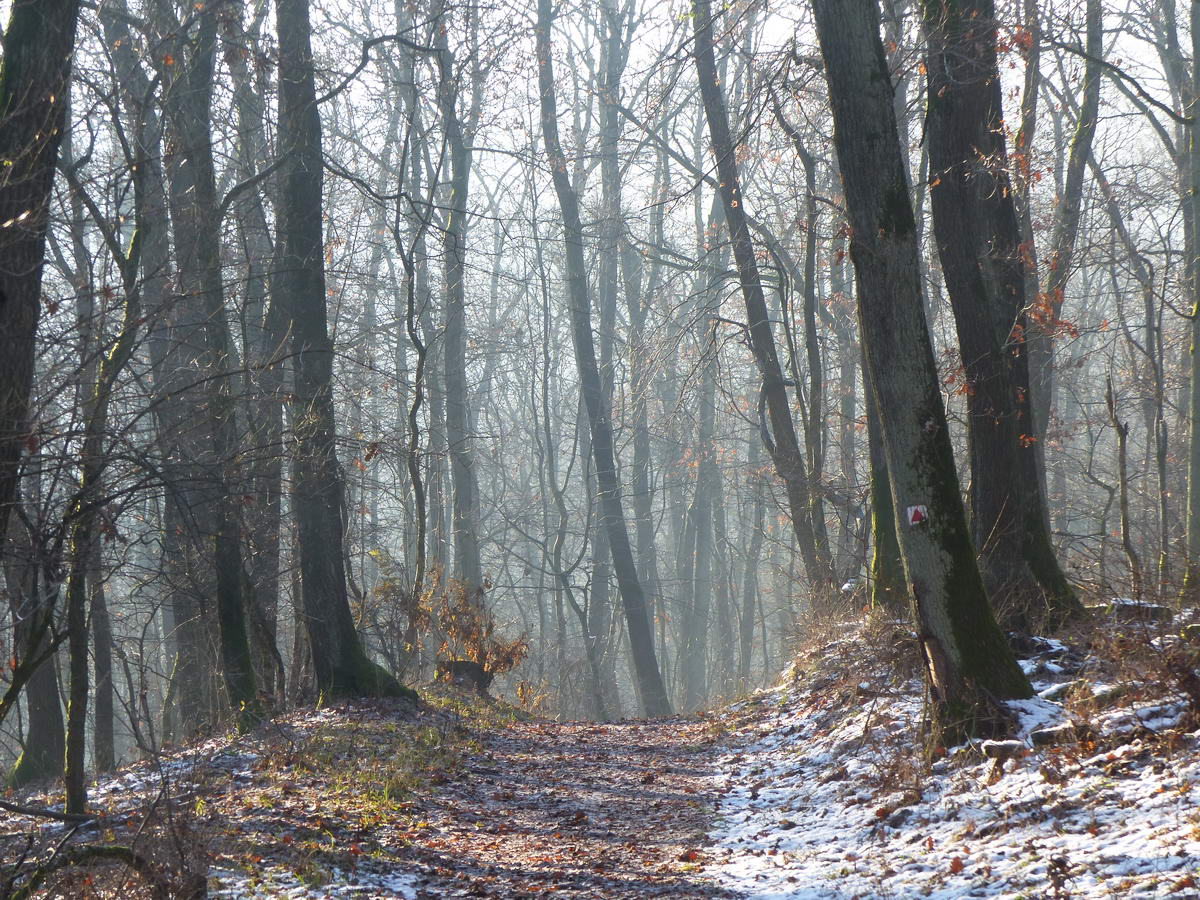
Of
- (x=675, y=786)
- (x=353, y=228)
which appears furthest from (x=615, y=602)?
(x=675, y=786)

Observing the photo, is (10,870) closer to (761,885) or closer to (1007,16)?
(761,885)

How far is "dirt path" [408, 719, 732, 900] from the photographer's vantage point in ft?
18.6

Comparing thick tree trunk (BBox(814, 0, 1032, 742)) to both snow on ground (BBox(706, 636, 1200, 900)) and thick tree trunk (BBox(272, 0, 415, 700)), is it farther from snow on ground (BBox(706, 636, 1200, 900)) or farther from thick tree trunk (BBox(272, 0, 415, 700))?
thick tree trunk (BBox(272, 0, 415, 700))

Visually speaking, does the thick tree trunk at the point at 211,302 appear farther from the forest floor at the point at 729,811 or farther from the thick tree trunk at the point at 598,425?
the thick tree trunk at the point at 598,425

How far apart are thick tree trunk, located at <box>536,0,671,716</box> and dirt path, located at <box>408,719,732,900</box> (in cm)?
959

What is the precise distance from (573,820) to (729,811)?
1.20m

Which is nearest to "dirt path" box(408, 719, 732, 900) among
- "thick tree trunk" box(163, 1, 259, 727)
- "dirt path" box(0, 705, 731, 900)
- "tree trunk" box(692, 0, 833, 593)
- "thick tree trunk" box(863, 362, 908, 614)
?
"dirt path" box(0, 705, 731, 900)

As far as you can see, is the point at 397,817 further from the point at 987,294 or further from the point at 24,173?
the point at 987,294

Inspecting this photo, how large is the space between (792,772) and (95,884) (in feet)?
18.2

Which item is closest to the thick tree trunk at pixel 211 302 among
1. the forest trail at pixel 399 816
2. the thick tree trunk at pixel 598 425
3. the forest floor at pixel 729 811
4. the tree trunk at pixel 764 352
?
the forest trail at pixel 399 816

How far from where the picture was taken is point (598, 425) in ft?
75.0

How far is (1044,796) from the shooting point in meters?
5.25

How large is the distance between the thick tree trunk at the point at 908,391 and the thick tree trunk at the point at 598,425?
14560mm

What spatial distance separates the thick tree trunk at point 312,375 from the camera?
10.9 m
